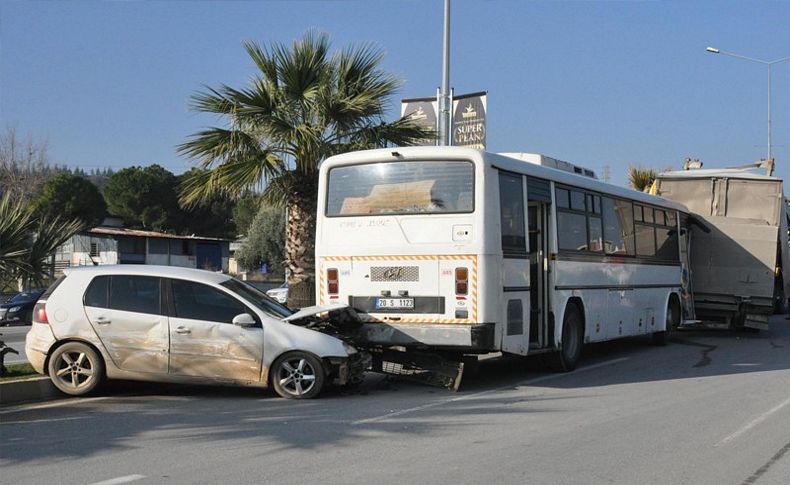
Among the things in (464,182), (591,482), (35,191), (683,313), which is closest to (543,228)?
(464,182)

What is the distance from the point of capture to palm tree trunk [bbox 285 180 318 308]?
53.8ft

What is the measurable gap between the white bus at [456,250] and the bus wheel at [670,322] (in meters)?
5.02

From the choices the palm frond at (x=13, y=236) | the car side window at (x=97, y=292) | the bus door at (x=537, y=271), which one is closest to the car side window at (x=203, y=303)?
the car side window at (x=97, y=292)

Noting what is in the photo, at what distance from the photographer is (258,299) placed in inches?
420

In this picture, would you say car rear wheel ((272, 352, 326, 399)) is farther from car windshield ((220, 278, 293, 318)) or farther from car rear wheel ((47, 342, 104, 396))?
car rear wheel ((47, 342, 104, 396))

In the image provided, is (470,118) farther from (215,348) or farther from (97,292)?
(97,292)

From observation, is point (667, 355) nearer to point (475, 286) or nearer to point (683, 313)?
point (683, 313)

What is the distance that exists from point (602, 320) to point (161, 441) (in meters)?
8.78

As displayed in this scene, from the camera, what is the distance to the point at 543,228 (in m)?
12.5

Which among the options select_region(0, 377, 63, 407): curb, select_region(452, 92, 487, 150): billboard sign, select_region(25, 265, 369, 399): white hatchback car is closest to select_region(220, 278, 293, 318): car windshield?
select_region(25, 265, 369, 399): white hatchback car

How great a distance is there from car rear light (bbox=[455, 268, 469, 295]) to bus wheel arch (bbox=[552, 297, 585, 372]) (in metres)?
2.53

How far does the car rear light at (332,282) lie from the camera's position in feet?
38.1

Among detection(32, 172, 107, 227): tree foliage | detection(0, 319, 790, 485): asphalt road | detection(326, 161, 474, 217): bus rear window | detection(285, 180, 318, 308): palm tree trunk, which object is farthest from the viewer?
detection(32, 172, 107, 227): tree foliage

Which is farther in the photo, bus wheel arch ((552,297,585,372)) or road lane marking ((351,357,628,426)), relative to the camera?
bus wheel arch ((552,297,585,372))
